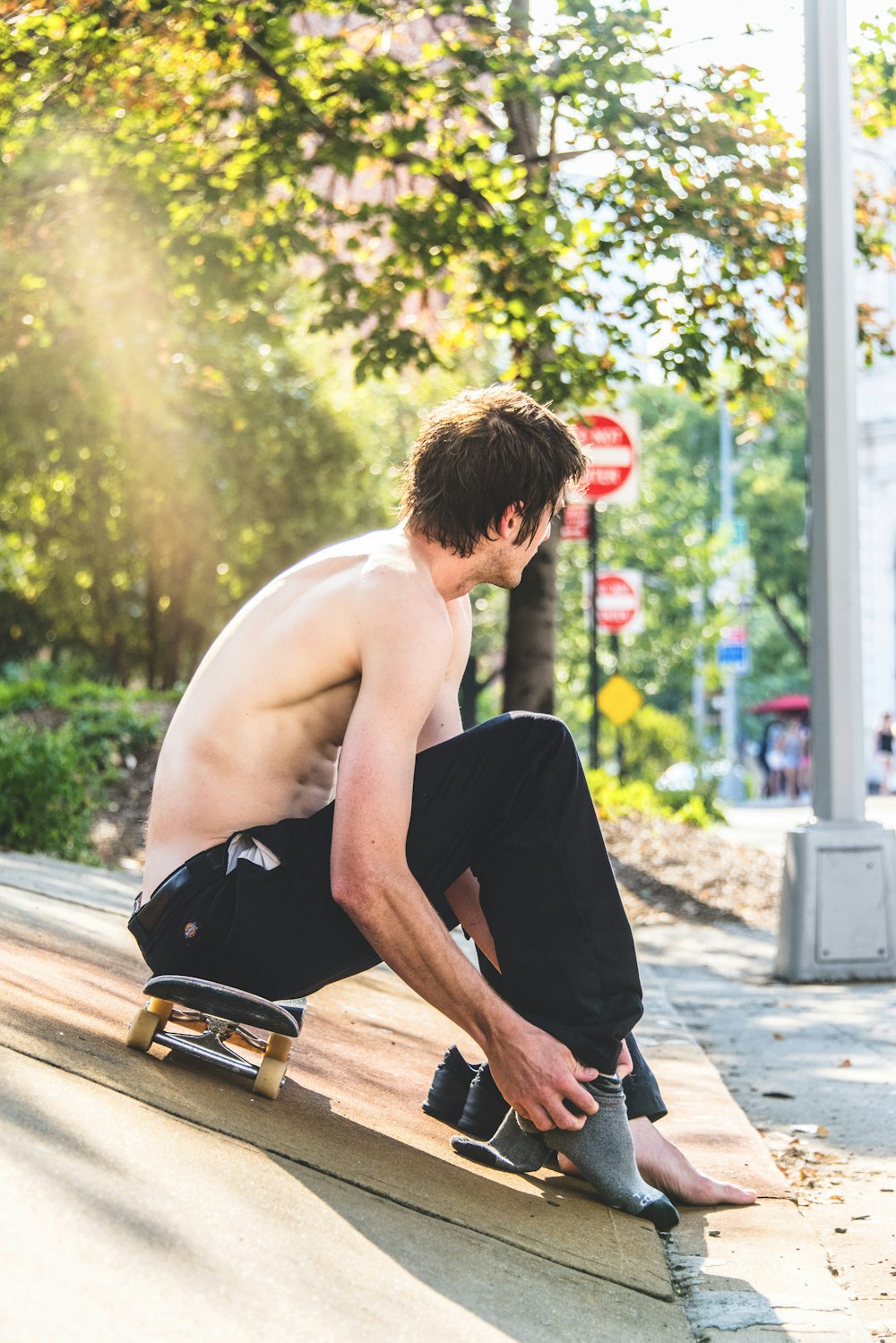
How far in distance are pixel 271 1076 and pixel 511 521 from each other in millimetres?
1166

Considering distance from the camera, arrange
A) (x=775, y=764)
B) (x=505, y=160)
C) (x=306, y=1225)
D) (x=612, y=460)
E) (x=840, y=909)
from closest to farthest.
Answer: (x=306, y=1225), (x=840, y=909), (x=505, y=160), (x=612, y=460), (x=775, y=764)

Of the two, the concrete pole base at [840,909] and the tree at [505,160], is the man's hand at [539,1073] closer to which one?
the concrete pole base at [840,909]

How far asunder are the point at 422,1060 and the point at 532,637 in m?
7.00

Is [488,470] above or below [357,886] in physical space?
above

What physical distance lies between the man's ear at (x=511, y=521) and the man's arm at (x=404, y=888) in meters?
0.37

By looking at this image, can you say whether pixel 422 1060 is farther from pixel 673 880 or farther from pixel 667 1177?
→ pixel 673 880

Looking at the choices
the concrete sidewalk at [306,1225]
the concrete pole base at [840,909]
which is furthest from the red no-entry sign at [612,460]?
the concrete sidewalk at [306,1225]

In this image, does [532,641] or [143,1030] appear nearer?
[143,1030]

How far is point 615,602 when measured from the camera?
1614 centimetres

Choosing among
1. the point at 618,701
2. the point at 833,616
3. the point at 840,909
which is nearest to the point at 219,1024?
the point at 840,909

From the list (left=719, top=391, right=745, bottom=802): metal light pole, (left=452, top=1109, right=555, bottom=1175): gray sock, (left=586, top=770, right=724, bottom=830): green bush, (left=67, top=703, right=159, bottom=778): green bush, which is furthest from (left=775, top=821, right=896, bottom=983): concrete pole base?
(left=719, top=391, right=745, bottom=802): metal light pole

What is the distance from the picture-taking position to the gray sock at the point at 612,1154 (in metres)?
2.72

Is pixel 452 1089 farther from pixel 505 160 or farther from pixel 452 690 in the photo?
pixel 505 160

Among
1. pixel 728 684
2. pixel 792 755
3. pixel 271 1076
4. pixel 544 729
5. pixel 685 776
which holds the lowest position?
pixel 792 755
